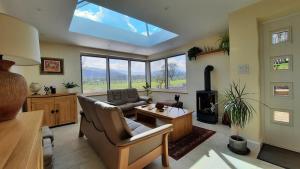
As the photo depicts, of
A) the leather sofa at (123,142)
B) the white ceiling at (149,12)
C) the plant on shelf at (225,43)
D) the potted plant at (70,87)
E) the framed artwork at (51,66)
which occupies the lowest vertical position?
the leather sofa at (123,142)

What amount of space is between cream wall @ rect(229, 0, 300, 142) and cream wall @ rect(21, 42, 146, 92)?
171 inches

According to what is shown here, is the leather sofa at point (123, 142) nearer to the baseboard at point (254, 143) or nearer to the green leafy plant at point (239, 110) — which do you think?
the green leafy plant at point (239, 110)

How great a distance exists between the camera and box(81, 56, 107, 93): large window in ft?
15.7

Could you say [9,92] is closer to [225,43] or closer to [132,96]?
[225,43]

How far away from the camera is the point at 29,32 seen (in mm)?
927

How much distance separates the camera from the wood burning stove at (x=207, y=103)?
3613 millimetres

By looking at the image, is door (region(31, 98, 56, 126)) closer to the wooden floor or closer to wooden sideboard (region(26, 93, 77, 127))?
wooden sideboard (region(26, 93, 77, 127))

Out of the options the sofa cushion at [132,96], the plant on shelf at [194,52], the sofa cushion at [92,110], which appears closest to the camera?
the sofa cushion at [92,110]

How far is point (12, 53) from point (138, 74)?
5583 millimetres

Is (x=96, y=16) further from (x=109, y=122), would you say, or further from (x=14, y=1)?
(x=109, y=122)

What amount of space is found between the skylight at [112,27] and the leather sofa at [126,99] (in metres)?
1.69

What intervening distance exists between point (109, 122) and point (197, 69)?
373 centimetres

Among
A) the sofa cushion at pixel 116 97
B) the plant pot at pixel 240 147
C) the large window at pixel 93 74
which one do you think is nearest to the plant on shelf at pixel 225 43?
the plant pot at pixel 240 147

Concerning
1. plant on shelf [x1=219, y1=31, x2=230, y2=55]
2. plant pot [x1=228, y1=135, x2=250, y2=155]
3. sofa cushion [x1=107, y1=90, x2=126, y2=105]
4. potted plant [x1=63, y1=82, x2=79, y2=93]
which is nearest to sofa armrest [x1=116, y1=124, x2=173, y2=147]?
plant pot [x1=228, y1=135, x2=250, y2=155]
